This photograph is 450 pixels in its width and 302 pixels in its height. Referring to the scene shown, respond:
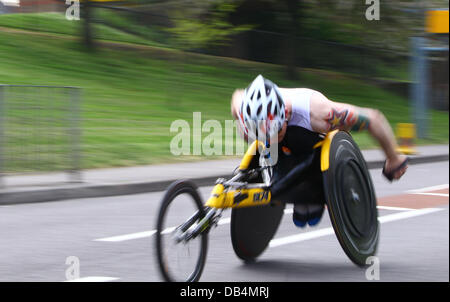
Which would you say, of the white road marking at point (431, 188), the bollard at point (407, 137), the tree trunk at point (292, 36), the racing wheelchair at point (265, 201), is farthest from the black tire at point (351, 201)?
the tree trunk at point (292, 36)

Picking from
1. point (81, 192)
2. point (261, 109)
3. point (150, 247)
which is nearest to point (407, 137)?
point (81, 192)

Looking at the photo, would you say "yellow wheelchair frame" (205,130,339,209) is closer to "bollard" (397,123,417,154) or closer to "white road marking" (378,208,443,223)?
"white road marking" (378,208,443,223)

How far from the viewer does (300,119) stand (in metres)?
5.89

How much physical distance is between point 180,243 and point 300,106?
50.2 inches

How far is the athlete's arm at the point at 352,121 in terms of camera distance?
5.91 metres

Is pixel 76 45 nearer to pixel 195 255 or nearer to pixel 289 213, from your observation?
pixel 289 213

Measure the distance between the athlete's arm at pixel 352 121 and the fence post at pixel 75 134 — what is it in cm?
662

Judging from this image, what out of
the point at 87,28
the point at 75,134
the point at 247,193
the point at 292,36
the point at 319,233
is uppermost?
the point at 292,36

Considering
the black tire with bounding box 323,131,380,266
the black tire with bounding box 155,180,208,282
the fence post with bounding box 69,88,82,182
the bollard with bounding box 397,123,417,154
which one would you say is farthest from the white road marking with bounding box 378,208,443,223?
the bollard with bounding box 397,123,417,154

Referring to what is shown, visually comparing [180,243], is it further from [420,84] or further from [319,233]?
[420,84]

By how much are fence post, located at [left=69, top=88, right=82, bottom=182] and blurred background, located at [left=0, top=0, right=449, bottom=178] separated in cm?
2

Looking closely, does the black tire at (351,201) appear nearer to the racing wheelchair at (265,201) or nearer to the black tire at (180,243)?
the racing wheelchair at (265,201)
